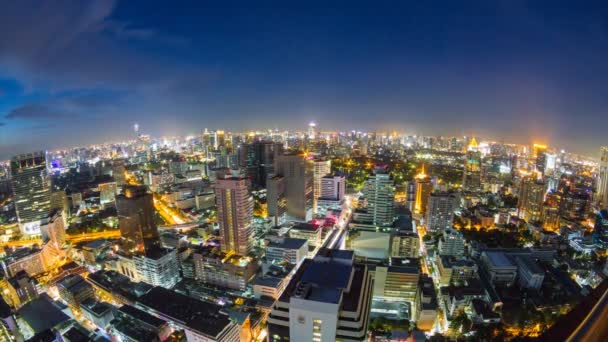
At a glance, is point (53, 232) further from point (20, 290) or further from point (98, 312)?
point (98, 312)

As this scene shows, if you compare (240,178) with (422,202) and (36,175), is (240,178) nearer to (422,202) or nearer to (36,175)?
(422,202)

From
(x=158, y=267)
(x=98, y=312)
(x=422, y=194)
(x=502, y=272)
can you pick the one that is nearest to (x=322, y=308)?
(x=98, y=312)

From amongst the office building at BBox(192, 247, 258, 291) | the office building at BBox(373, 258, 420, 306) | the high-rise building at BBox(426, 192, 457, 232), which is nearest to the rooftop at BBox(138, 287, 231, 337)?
the office building at BBox(192, 247, 258, 291)

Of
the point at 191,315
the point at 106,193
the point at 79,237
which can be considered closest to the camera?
the point at 191,315

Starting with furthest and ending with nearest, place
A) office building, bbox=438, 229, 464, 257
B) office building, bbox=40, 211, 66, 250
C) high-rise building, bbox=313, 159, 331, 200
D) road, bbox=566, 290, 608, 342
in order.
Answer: high-rise building, bbox=313, 159, 331, 200
office building, bbox=40, 211, 66, 250
office building, bbox=438, 229, 464, 257
road, bbox=566, 290, 608, 342

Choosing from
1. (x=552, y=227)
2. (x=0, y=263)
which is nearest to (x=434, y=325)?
(x=552, y=227)

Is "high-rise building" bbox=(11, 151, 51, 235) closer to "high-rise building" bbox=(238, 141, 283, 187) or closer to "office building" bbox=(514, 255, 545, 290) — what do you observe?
"high-rise building" bbox=(238, 141, 283, 187)
